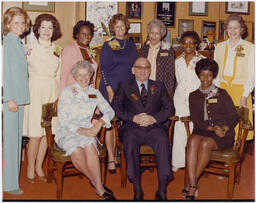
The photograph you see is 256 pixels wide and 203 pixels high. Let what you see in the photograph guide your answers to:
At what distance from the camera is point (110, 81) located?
386cm

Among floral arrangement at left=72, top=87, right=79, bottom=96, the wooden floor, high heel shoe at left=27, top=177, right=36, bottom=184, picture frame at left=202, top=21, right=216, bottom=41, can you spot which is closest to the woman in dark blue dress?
the wooden floor

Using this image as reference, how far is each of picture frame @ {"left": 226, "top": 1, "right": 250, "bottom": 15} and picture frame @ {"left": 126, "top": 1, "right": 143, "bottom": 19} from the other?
5.28 feet

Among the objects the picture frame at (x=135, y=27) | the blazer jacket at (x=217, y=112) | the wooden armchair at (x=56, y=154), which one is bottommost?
the wooden armchair at (x=56, y=154)

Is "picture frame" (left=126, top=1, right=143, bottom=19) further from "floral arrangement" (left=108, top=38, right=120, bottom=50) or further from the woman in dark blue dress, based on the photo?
"floral arrangement" (left=108, top=38, right=120, bottom=50)

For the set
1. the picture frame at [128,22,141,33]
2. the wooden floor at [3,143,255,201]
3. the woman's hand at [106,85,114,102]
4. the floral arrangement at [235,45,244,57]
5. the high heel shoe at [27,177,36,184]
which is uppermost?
the picture frame at [128,22,141,33]

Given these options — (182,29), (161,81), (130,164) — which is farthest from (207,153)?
(182,29)

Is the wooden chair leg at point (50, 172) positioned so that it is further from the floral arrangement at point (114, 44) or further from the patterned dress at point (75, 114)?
the floral arrangement at point (114, 44)

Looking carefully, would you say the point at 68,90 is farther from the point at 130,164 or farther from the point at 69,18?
the point at 69,18

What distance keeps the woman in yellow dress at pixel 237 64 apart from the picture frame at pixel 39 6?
104 inches

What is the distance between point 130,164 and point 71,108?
2.73 ft

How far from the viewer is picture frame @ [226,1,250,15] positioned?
18.0ft

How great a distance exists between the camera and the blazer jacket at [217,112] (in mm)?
3299

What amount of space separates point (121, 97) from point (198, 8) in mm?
2752

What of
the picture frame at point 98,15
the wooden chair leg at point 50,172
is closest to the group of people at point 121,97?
the wooden chair leg at point 50,172
